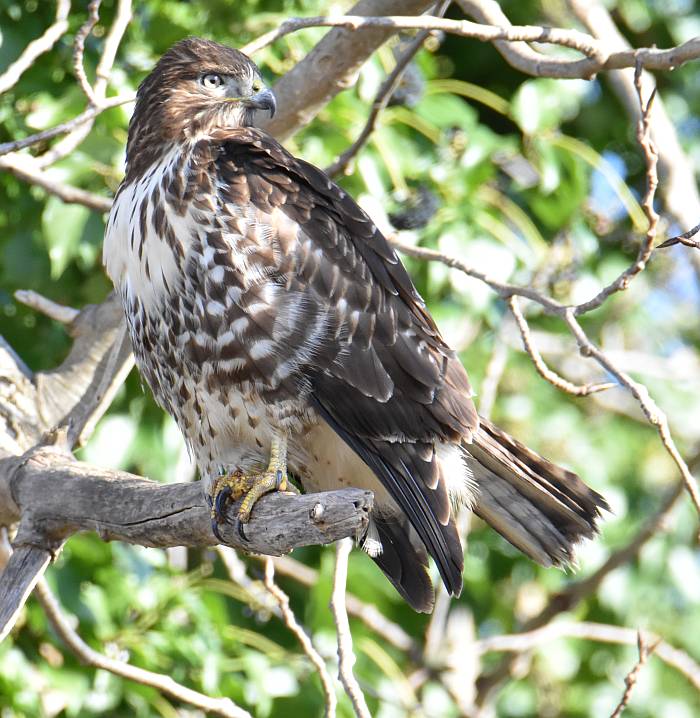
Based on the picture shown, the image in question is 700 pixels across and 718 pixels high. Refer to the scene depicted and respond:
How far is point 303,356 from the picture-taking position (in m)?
3.35

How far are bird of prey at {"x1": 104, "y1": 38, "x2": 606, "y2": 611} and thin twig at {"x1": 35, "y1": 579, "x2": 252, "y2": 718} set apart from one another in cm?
58

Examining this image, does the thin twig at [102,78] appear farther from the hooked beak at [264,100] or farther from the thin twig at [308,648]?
the thin twig at [308,648]

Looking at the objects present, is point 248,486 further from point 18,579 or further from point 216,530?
point 18,579

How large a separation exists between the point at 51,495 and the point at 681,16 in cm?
379

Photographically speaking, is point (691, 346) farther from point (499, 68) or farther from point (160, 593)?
point (160, 593)

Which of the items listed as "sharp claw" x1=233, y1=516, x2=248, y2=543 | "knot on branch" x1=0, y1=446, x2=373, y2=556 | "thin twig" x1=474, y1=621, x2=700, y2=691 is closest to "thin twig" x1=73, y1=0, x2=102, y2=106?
"knot on branch" x1=0, y1=446, x2=373, y2=556

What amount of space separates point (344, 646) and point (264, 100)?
154 centimetres

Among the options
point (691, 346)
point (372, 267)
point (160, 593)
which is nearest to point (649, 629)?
point (691, 346)

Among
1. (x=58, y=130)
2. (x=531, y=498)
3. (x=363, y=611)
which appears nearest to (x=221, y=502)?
(x=531, y=498)

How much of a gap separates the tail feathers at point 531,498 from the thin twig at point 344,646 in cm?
40

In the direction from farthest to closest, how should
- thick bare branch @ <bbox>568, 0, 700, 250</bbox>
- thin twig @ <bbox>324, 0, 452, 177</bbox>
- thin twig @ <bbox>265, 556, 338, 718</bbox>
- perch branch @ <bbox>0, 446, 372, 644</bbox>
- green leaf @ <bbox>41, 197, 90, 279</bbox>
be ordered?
thick bare branch @ <bbox>568, 0, 700, 250</bbox> → green leaf @ <bbox>41, 197, 90, 279</bbox> → thin twig @ <bbox>324, 0, 452, 177</bbox> → thin twig @ <bbox>265, 556, 338, 718</bbox> → perch branch @ <bbox>0, 446, 372, 644</bbox>

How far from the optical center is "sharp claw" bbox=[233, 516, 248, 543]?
3154 millimetres

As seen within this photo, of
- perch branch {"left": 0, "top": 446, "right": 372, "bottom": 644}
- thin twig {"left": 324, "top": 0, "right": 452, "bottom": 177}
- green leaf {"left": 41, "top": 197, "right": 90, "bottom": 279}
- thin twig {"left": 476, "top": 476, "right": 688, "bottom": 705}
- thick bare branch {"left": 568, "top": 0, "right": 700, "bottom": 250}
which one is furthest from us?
thin twig {"left": 476, "top": 476, "right": 688, "bottom": 705}

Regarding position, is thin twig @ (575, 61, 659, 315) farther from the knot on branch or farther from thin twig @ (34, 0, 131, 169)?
thin twig @ (34, 0, 131, 169)
